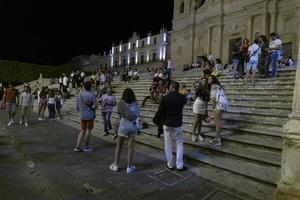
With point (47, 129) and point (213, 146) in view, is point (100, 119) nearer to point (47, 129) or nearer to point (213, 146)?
point (47, 129)

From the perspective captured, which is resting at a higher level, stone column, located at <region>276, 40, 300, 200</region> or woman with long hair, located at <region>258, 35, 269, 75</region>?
woman with long hair, located at <region>258, 35, 269, 75</region>

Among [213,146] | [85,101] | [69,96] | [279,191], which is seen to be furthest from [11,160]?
[69,96]

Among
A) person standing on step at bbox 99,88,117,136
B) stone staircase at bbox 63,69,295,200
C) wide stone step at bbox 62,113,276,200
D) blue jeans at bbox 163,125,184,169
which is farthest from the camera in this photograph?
person standing on step at bbox 99,88,117,136

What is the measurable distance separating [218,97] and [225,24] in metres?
27.8

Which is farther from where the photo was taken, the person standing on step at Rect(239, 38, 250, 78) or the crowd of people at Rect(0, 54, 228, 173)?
the person standing on step at Rect(239, 38, 250, 78)

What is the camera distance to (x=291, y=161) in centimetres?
507

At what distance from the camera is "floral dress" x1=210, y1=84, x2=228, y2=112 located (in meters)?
8.18

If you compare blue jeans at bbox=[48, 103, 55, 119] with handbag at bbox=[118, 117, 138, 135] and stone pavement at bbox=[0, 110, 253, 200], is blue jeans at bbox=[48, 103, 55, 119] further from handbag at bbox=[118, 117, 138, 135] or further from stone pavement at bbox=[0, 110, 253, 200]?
handbag at bbox=[118, 117, 138, 135]

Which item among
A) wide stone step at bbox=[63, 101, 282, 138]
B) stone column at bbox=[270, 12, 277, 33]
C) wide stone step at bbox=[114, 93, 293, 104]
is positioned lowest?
wide stone step at bbox=[63, 101, 282, 138]

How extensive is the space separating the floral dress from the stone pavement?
1.54m

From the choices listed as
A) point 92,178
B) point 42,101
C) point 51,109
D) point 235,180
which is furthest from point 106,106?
point 42,101

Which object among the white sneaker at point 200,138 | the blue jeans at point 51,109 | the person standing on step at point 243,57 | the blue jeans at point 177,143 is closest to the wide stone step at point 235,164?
the white sneaker at point 200,138

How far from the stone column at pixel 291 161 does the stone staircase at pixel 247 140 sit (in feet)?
1.64

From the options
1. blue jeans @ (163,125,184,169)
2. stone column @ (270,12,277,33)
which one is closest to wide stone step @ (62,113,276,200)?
blue jeans @ (163,125,184,169)
